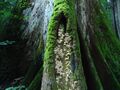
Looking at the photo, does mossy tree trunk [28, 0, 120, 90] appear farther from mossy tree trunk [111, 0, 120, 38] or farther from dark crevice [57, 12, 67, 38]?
mossy tree trunk [111, 0, 120, 38]

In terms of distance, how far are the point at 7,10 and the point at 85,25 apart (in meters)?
2.41

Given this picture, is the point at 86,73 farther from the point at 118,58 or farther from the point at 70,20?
the point at 118,58

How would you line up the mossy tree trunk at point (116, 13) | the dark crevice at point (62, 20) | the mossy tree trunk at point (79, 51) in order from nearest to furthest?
the mossy tree trunk at point (79, 51) < the dark crevice at point (62, 20) < the mossy tree trunk at point (116, 13)

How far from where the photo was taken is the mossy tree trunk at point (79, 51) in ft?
14.4

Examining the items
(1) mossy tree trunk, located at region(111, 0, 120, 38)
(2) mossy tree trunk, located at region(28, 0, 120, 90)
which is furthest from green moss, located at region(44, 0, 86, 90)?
(1) mossy tree trunk, located at region(111, 0, 120, 38)

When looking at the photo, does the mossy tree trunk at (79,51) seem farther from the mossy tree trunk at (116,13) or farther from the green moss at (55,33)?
the mossy tree trunk at (116,13)

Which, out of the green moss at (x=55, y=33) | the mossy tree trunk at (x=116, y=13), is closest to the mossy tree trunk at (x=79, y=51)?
the green moss at (x=55, y=33)

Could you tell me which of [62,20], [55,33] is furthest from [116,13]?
[55,33]

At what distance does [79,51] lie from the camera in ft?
14.8

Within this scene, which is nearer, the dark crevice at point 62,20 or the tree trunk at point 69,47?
the tree trunk at point 69,47

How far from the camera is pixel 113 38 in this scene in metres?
6.56

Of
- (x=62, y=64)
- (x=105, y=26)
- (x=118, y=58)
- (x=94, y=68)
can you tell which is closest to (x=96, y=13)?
(x=105, y=26)

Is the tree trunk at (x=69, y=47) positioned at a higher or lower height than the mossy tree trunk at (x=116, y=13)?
lower

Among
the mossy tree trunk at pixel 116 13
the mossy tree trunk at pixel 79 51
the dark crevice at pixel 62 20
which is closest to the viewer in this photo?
the mossy tree trunk at pixel 79 51
